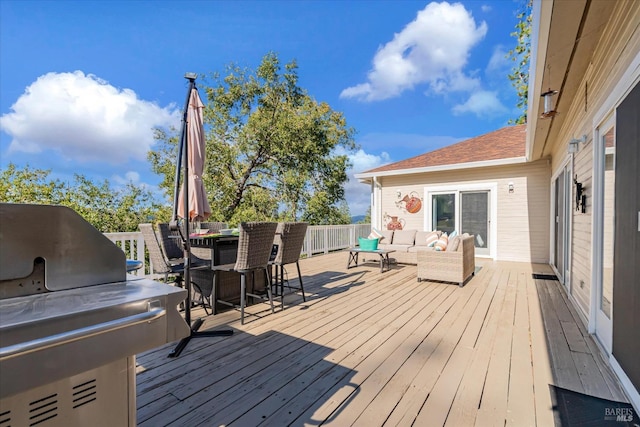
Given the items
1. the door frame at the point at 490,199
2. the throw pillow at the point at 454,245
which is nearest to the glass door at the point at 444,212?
the door frame at the point at 490,199

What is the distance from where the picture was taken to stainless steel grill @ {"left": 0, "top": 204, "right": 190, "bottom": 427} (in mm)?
857

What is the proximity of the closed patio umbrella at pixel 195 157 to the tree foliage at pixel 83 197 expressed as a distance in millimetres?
4817

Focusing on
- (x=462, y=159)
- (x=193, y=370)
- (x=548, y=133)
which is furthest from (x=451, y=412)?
(x=462, y=159)

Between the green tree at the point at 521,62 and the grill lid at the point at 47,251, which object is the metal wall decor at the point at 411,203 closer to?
the green tree at the point at 521,62

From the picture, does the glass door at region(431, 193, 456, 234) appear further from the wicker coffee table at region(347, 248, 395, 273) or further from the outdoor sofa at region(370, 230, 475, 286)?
the outdoor sofa at region(370, 230, 475, 286)

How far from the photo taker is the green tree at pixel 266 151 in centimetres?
1127

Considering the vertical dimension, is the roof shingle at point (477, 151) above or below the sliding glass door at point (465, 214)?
above

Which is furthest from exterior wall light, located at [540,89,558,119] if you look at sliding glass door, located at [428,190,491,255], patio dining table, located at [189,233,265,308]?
sliding glass door, located at [428,190,491,255]

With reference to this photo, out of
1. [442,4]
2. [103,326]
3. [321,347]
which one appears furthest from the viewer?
[442,4]

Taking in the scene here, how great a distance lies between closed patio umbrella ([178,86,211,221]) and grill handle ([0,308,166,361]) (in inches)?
79.2

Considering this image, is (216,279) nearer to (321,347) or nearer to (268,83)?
(321,347)

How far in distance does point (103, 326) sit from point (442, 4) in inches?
395

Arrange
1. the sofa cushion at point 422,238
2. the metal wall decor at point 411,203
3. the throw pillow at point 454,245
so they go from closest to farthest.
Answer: the throw pillow at point 454,245 < the sofa cushion at point 422,238 < the metal wall decor at point 411,203

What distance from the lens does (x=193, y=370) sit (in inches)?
90.1
